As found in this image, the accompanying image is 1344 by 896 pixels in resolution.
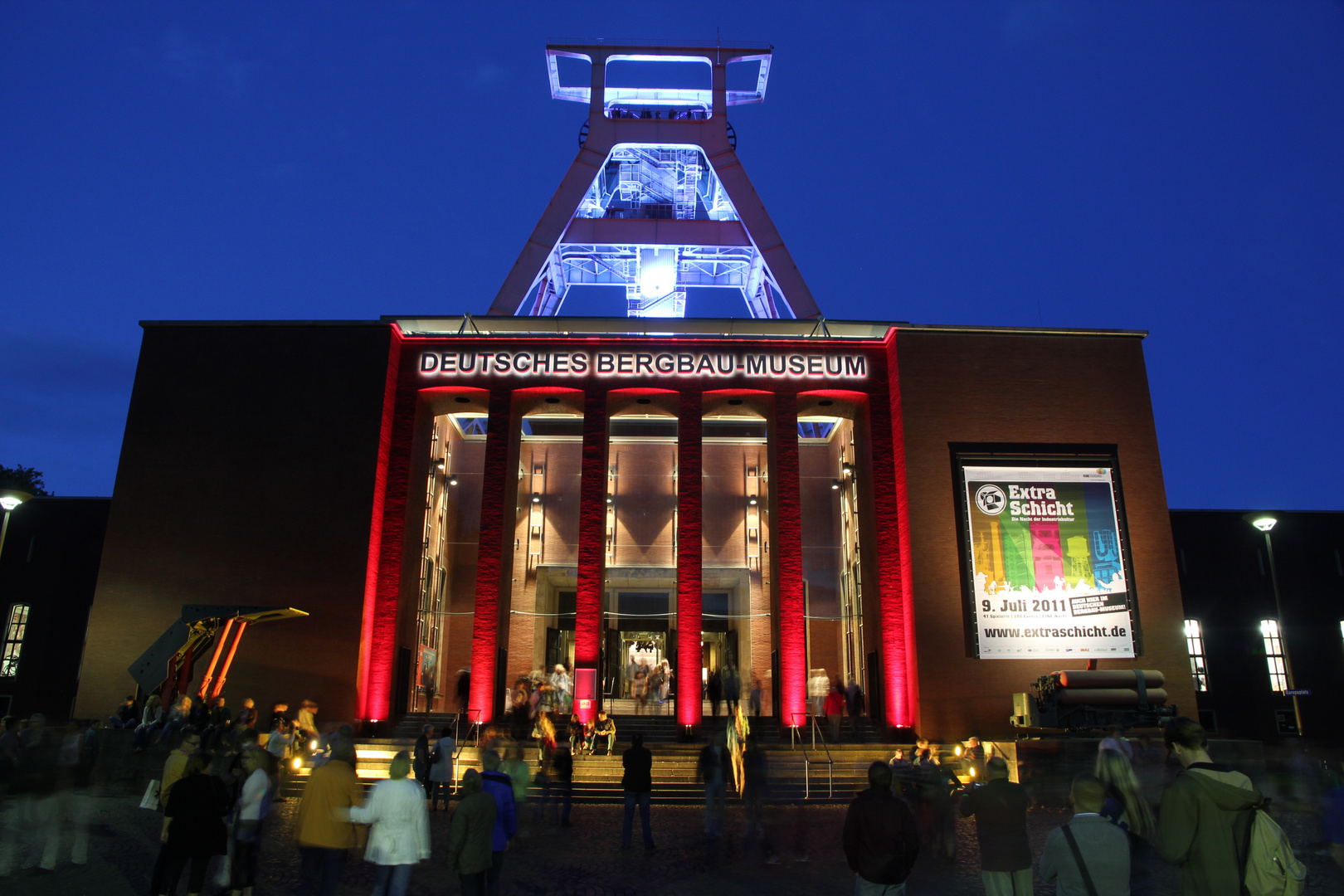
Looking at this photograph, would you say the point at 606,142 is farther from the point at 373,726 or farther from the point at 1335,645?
the point at 1335,645

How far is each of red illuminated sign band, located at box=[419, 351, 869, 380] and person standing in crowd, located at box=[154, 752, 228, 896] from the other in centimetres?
1633

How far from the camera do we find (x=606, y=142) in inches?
1072

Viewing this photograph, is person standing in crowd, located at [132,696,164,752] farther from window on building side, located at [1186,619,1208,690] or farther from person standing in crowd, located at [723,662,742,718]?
window on building side, located at [1186,619,1208,690]

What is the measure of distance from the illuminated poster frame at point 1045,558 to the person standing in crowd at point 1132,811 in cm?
1470

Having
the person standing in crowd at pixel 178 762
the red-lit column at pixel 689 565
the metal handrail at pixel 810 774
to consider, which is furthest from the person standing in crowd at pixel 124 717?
the metal handrail at pixel 810 774

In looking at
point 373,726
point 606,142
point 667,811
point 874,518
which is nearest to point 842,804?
point 667,811

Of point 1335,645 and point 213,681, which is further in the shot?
point 1335,645

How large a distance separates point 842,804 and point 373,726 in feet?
34.2

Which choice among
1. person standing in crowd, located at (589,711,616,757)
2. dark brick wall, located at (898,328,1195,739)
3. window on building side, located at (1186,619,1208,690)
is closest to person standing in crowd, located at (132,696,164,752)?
person standing in crowd, located at (589,711,616,757)

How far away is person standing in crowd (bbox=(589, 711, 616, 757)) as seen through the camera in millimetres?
17562

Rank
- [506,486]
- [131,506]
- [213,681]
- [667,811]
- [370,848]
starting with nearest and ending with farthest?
[370,848] → [667,811] → [213,681] → [131,506] → [506,486]

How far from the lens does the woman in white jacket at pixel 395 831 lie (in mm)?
6305

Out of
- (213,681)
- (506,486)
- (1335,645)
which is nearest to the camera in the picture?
(213,681)

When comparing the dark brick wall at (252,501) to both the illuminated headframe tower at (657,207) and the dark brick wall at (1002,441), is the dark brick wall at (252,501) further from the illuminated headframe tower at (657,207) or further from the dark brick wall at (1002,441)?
the dark brick wall at (1002,441)
